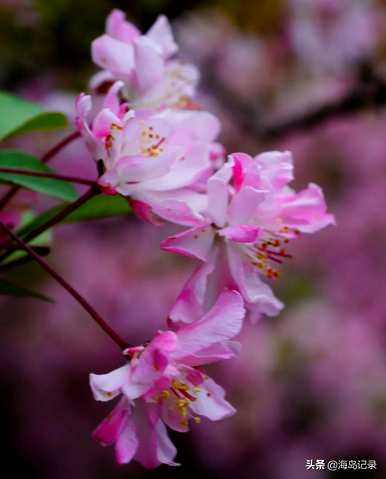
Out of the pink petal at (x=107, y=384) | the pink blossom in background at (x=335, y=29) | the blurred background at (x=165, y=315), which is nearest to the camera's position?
the pink petal at (x=107, y=384)

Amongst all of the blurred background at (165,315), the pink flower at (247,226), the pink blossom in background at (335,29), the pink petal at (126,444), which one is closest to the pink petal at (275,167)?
the pink flower at (247,226)

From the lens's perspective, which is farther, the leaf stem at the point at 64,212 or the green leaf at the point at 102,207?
the green leaf at the point at 102,207

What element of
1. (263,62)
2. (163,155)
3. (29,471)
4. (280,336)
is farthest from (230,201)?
(263,62)

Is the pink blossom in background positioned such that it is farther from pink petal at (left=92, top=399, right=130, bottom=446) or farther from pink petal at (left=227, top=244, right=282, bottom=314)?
pink petal at (left=92, top=399, right=130, bottom=446)

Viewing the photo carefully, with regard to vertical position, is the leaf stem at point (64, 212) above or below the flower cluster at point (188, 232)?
above

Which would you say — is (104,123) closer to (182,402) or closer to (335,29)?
(182,402)

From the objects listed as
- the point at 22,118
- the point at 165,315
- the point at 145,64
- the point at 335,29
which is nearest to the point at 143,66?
the point at 145,64

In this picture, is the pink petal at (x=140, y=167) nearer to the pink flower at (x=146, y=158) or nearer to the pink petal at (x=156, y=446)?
the pink flower at (x=146, y=158)

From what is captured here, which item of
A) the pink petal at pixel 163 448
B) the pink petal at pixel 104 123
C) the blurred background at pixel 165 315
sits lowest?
the blurred background at pixel 165 315
